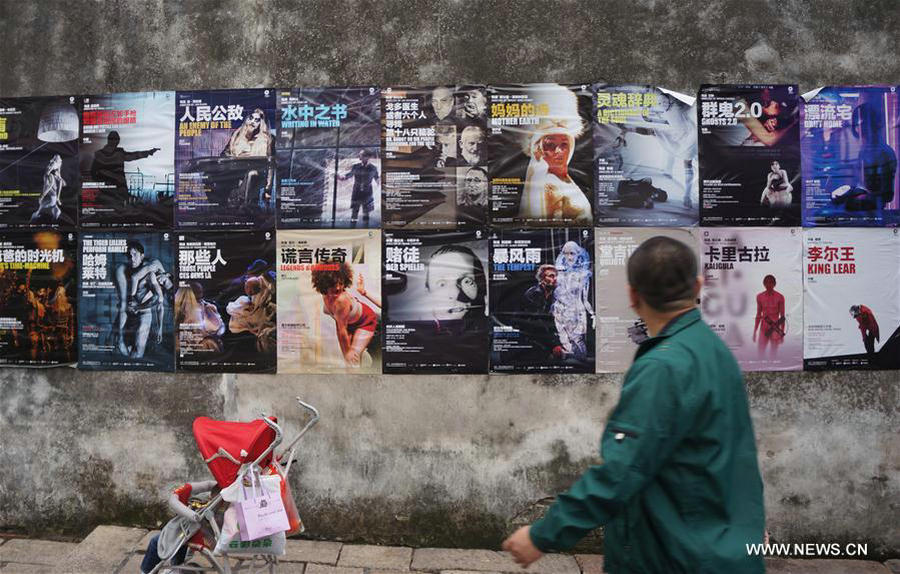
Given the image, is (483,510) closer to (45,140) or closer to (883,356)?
(883,356)

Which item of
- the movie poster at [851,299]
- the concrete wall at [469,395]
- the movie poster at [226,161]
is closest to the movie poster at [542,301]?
the concrete wall at [469,395]

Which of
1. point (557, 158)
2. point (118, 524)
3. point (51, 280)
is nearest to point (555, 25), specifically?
point (557, 158)

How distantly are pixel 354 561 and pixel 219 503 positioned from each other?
152 centimetres

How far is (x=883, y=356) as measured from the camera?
192 inches

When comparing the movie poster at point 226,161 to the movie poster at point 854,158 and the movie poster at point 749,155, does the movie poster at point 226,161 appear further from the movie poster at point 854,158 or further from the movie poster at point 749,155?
the movie poster at point 854,158

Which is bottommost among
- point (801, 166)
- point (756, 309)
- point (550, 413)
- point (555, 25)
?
point (550, 413)

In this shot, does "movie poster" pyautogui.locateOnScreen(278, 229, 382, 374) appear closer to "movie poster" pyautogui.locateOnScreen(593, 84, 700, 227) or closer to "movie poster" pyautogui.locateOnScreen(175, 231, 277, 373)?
"movie poster" pyautogui.locateOnScreen(175, 231, 277, 373)

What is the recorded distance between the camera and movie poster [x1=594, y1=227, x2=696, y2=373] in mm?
4887

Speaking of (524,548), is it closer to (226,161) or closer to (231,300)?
(231,300)

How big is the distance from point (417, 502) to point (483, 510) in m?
0.52

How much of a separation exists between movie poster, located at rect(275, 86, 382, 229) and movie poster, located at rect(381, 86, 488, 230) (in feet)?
0.43

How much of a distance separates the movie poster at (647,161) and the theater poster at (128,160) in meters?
3.44

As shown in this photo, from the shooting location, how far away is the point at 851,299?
4.88m

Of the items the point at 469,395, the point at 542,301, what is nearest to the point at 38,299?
the point at 469,395
